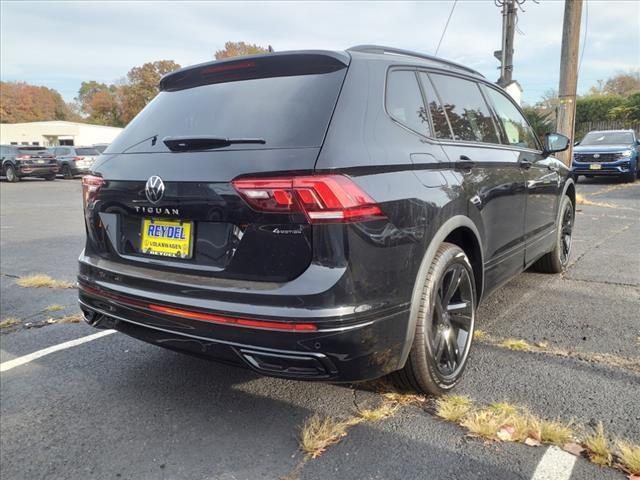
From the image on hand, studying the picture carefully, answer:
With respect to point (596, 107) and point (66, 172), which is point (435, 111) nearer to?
point (66, 172)

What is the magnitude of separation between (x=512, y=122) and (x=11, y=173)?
1019 inches

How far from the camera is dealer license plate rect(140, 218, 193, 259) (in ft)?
7.76

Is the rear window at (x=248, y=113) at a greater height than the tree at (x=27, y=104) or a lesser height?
lesser

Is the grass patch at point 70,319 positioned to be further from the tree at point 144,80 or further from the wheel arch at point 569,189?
the tree at point 144,80

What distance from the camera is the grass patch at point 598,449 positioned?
7.14 ft

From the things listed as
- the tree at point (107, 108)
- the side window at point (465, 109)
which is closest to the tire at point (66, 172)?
the side window at point (465, 109)

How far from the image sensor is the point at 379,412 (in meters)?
2.65

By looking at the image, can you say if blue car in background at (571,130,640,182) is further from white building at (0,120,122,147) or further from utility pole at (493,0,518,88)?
white building at (0,120,122,147)

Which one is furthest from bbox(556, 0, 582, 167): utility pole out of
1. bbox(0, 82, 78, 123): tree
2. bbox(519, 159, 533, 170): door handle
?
bbox(0, 82, 78, 123): tree

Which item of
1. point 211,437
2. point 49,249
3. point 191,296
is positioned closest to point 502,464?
point 211,437

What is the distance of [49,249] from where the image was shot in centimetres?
729

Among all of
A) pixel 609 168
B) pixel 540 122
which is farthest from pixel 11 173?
pixel 609 168

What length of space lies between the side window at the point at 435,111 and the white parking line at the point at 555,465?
166 cm

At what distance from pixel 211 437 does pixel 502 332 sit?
7.13ft
